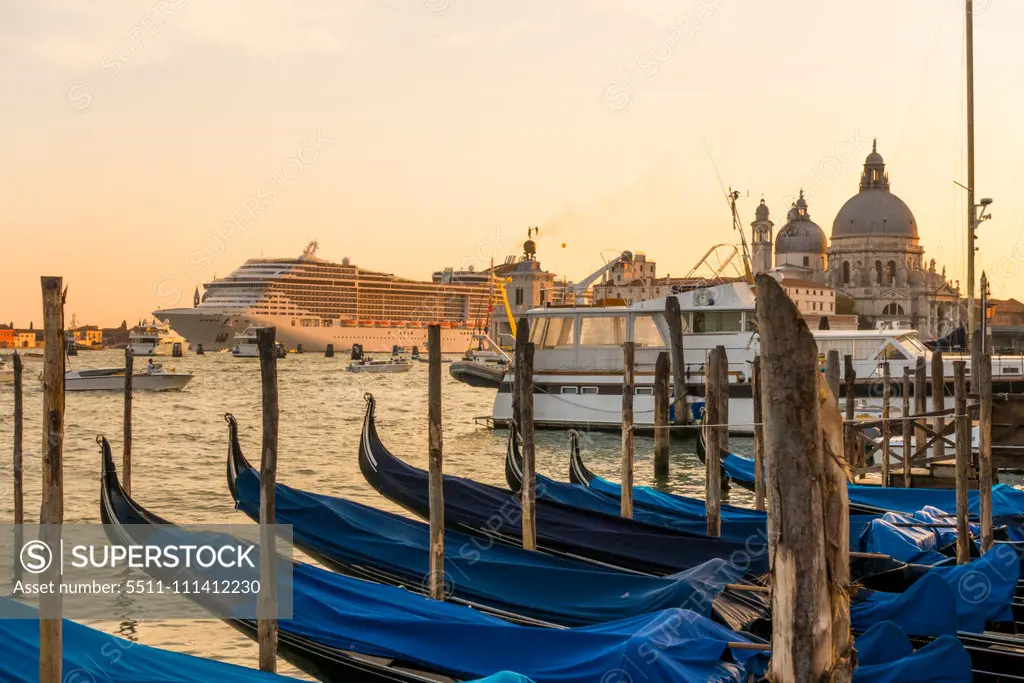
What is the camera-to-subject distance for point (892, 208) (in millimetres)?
89625

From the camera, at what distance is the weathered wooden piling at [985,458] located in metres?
8.59

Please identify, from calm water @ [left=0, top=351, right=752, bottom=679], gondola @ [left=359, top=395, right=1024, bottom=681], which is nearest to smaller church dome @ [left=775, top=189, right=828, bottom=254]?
calm water @ [left=0, top=351, right=752, bottom=679]

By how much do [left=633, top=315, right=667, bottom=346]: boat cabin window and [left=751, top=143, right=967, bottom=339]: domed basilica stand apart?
203ft

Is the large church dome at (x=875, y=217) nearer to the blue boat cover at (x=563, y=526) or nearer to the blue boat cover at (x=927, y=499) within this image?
the blue boat cover at (x=927, y=499)

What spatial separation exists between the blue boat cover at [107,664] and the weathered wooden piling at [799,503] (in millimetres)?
2402

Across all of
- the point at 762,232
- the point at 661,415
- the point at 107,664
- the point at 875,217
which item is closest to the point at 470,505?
the point at 107,664

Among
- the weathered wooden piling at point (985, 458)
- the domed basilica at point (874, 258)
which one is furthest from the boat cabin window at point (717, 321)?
the domed basilica at point (874, 258)

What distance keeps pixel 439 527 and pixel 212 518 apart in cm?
723

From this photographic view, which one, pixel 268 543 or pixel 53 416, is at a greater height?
pixel 53 416

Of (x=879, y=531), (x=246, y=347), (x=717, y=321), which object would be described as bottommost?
(x=879, y=531)

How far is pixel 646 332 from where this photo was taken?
23391 millimetres

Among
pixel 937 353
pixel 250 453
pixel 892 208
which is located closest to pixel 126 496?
pixel 937 353

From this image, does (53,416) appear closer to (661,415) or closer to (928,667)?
(928,667)

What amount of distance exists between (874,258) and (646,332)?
230 ft
